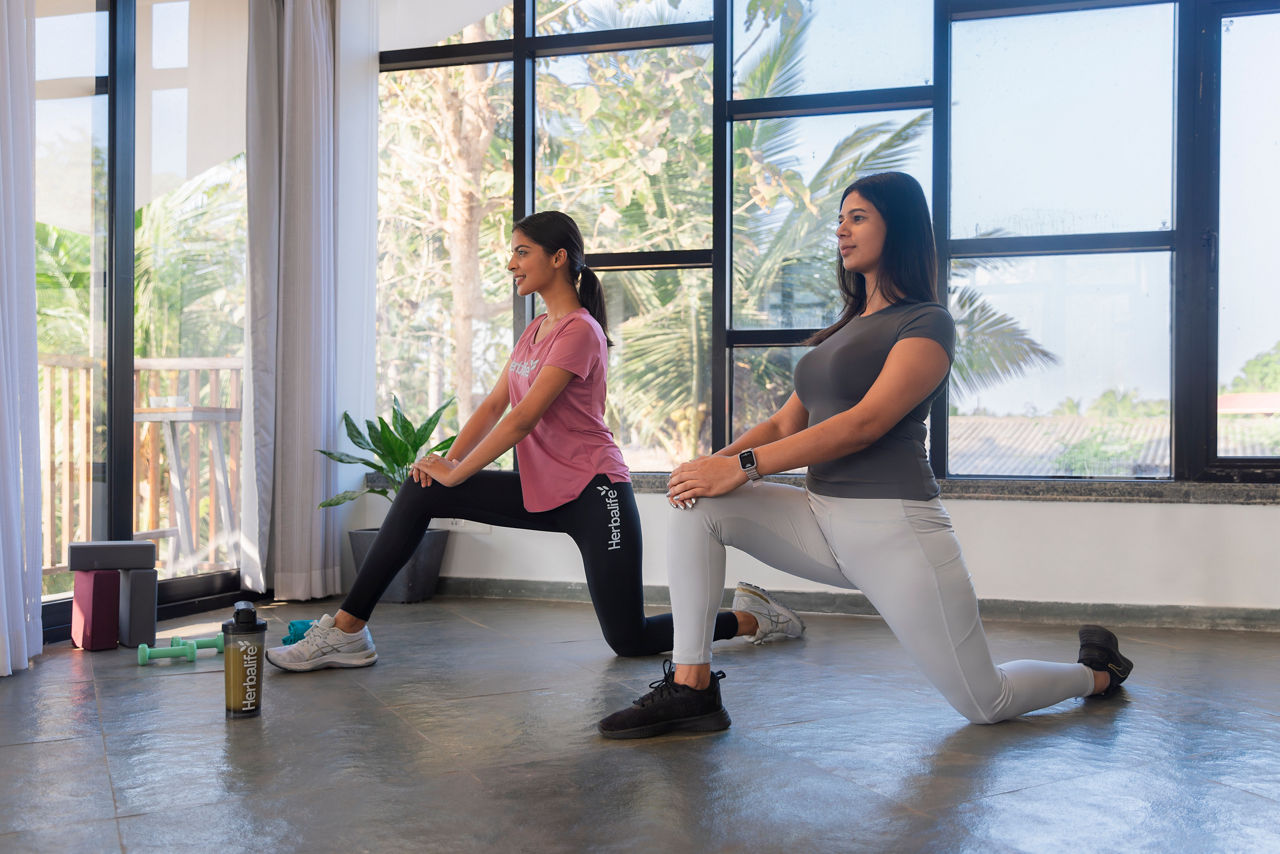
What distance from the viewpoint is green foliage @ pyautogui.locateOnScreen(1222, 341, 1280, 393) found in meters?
3.60

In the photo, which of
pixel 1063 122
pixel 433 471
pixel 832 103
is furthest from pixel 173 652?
pixel 1063 122

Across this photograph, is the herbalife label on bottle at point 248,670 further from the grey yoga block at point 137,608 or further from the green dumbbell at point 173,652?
the grey yoga block at point 137,608

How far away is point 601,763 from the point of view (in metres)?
1.86

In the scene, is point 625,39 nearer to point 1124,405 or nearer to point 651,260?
point 651,260

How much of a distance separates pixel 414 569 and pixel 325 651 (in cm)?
126

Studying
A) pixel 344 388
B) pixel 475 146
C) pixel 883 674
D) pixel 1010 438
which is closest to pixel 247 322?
pixel 344 388

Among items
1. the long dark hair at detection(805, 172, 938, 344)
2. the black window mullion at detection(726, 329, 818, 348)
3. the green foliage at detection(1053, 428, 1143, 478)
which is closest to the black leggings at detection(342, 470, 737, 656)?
the long dark hair at detection(805, 172, 938, 344)

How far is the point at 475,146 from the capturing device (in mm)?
4332

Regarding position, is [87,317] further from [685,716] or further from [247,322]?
[685,716]

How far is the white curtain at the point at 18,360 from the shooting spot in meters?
2.58

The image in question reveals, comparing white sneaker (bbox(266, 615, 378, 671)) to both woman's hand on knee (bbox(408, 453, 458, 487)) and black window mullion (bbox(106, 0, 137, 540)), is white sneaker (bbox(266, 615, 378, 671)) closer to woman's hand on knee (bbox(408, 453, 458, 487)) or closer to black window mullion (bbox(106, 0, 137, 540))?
woman's hand on knee (bbox(408, 453, 458, 487))

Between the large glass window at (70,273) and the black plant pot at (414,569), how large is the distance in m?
0.88

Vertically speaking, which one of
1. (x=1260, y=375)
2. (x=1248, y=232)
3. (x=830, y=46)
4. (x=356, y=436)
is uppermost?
(x=830, y=46)

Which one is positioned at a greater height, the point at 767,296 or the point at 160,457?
the point at 767,296
